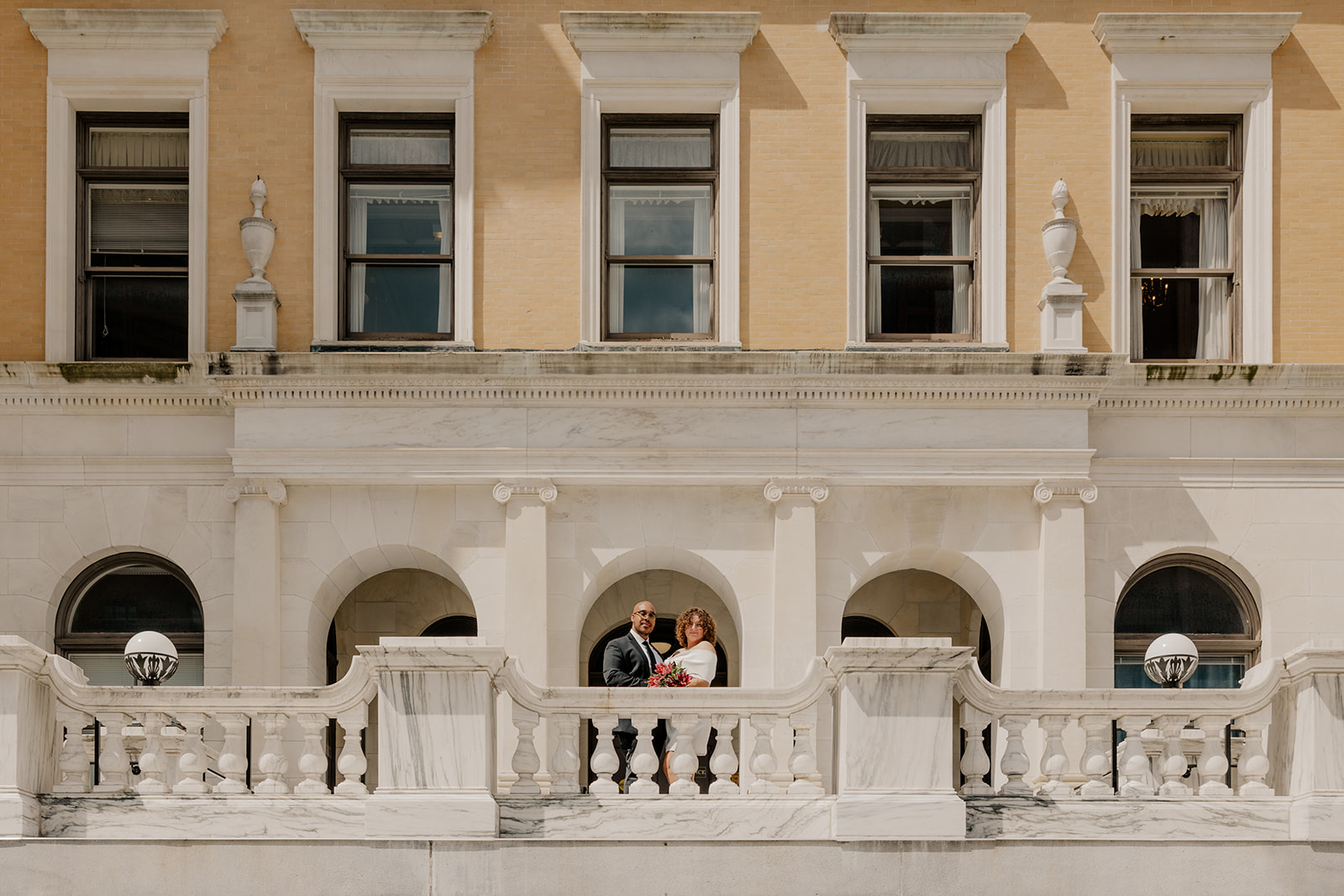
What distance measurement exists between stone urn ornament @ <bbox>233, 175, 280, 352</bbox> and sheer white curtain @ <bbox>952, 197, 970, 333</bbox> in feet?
22.1

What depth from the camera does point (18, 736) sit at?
10266mm

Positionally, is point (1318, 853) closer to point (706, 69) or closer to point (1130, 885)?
point (1130, 885)

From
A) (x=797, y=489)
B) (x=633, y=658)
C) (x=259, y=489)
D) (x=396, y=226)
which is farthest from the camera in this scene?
(x=396, y=226)

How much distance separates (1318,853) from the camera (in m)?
10.5

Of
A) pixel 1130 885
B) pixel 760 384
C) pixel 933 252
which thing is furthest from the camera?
pixel 933 252

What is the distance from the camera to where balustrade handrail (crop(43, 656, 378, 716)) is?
10547 millimetres

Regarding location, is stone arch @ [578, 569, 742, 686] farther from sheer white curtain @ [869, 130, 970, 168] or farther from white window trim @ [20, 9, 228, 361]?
white window trim @ [20, 9, 228, 361]

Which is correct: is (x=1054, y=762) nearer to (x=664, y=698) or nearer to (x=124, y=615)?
(x=664, y=698)

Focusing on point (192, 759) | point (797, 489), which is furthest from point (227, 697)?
point (797, 489)

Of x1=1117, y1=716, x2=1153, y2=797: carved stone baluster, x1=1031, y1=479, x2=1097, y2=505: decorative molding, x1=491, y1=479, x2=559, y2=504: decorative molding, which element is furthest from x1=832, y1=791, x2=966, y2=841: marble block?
x1=491, y1=479, x2=559, y2=504: decorative molding

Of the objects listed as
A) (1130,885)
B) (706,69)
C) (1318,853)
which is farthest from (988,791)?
(706,69)

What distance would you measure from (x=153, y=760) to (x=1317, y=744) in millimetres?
7661

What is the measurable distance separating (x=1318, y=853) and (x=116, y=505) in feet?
36.8

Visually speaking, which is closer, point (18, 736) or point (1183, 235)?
point (18, 736)
